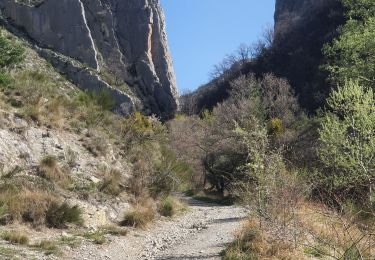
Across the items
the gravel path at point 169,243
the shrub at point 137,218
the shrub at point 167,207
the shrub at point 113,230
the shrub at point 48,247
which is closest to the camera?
the shrub at point 48,247

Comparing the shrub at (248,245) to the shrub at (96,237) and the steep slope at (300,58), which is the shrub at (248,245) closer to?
the shrub at (96,237)

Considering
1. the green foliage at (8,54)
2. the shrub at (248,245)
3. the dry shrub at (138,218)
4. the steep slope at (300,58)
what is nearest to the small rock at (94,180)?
the dry shrub at (138,218)

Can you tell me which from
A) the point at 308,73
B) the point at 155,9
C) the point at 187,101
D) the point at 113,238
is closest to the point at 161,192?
the point at 113,238

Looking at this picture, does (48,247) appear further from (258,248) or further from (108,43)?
(108,43)

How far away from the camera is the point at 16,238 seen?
771 centimetres

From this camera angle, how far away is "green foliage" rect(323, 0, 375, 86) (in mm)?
13570

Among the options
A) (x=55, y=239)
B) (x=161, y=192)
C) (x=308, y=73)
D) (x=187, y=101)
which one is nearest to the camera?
(x=55, y=239)

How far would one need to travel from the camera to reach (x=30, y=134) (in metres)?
11.7

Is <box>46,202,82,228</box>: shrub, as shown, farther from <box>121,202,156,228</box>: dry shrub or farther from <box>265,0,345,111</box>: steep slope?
<box>265,0,345,111</box>: steep slope

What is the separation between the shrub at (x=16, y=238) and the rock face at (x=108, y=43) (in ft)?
113

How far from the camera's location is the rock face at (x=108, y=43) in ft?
144

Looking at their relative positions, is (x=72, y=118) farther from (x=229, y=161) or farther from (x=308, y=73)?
(x=308, y=73)

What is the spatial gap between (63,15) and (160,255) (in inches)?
1823

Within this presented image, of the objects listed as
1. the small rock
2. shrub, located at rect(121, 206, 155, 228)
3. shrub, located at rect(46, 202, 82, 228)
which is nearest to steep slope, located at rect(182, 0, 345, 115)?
the small rock
